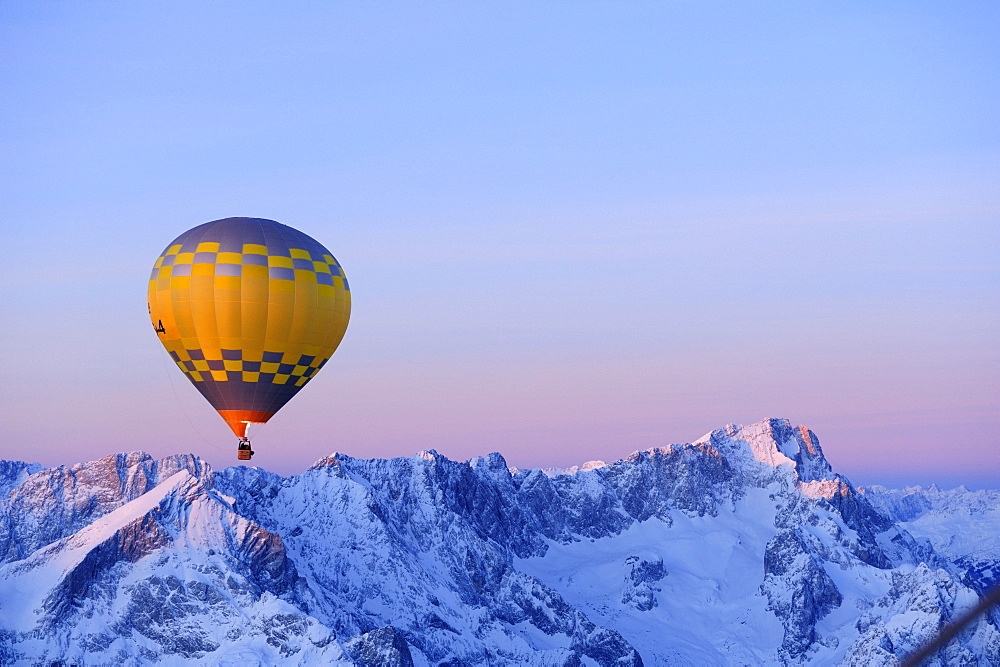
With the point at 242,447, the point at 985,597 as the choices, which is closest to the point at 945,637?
the point at 985,597

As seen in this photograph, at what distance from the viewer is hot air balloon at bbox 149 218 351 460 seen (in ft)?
Result: 396

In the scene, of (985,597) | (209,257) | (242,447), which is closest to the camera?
(985,597)

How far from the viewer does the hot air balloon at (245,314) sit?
396 feet

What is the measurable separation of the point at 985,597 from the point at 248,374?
110844 millimetres

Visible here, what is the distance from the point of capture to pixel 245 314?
121 metres

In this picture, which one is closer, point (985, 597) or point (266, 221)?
point (985, 597)

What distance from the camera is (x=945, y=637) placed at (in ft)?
41.5

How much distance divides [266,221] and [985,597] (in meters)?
119

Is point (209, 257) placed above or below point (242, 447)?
above

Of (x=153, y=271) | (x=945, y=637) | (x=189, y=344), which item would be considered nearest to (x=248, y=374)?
(x=189, y=344)

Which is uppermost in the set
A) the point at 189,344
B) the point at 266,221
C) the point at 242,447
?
the point at 266,221

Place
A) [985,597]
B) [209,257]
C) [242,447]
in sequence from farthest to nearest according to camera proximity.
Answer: [209,257] < [242,447] < [985,597]

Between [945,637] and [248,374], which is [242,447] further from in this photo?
[945,637]

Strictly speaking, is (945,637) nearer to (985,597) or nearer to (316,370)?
(985,597)
